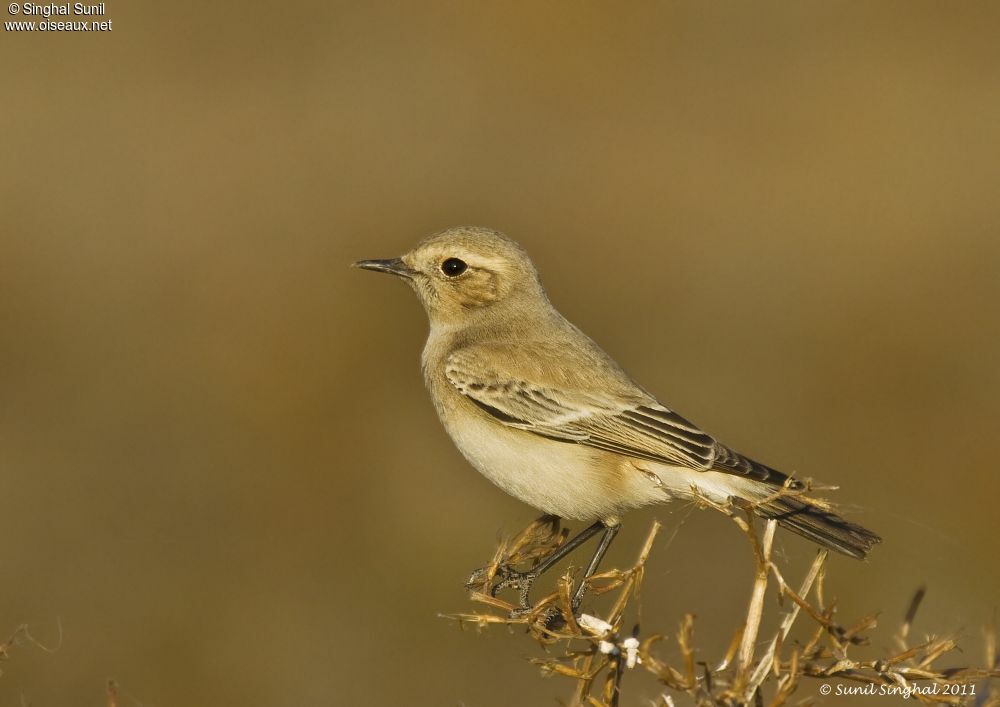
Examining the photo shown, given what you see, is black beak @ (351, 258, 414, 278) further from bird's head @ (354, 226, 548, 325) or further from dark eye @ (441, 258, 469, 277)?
dark eye @ (441, 258, 469, 277)

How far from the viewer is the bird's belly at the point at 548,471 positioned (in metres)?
6.02

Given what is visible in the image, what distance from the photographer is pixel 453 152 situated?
1928 cm

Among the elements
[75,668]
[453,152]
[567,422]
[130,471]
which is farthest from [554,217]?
[567,422]

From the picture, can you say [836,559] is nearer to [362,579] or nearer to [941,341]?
[362,579]

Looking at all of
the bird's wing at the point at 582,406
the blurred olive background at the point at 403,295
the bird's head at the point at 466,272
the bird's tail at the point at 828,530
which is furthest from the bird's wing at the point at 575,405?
the blurred olive background at the point at 403,295

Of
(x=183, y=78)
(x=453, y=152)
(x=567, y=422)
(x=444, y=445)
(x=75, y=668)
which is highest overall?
(x=183, y=78)

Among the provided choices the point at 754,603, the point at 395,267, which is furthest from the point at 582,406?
the point at 754,603

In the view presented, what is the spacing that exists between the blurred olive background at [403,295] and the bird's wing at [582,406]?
102 inches

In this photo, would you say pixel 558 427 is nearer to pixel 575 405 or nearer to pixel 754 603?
pixel 575 405

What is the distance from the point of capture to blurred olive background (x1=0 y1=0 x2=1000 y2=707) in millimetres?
11422

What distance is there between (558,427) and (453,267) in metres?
1.32

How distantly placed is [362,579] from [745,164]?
1002 centimetres

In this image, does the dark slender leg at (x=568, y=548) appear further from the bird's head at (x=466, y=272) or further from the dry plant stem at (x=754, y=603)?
the dry plant stem at (x=754, y=603)

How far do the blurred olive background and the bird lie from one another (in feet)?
8.37
